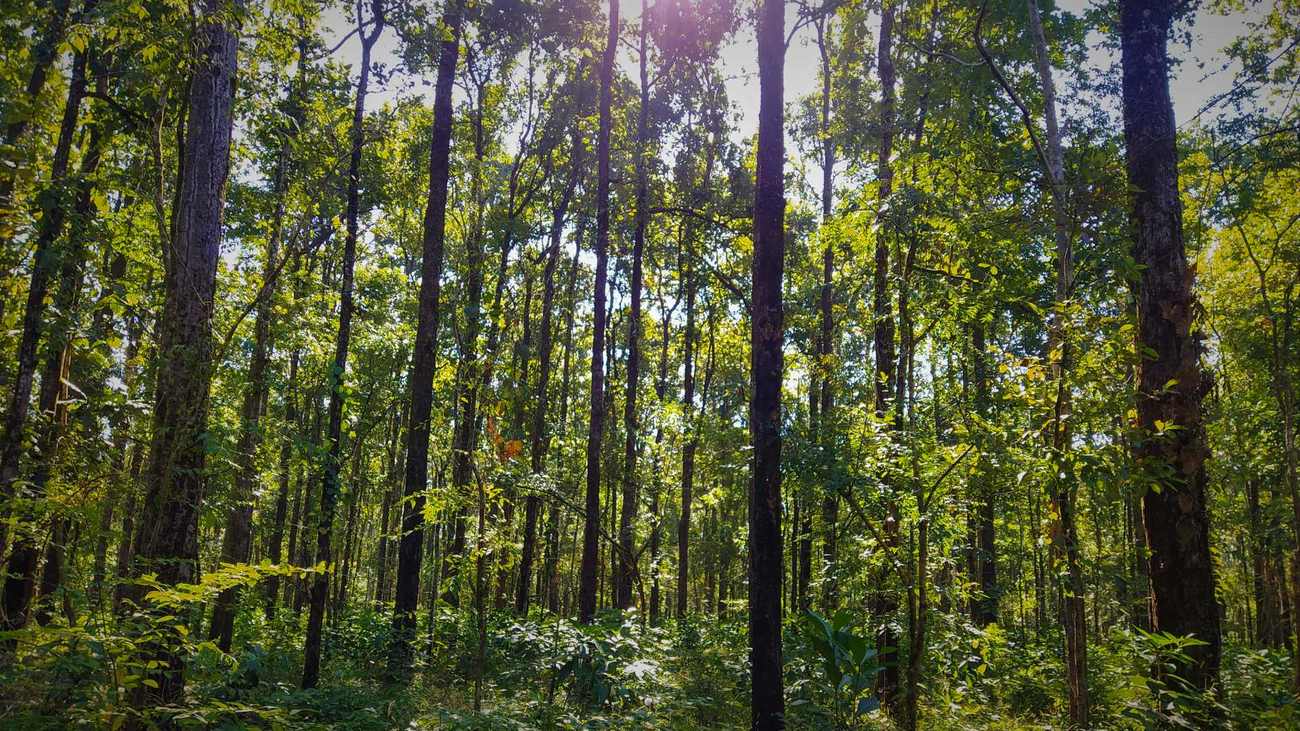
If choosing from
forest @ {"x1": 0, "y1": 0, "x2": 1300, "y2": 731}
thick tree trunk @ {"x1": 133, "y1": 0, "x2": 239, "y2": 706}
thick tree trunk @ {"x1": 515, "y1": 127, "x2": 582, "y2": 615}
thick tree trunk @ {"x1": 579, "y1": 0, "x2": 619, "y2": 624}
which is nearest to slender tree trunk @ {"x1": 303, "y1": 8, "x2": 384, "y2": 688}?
forest @ {"x1": 0, "y1": 0, "x2": 1300, "y2": 731}

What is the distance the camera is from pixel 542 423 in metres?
18.1

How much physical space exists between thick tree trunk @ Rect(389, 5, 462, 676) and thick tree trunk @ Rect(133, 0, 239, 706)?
16.7 feet

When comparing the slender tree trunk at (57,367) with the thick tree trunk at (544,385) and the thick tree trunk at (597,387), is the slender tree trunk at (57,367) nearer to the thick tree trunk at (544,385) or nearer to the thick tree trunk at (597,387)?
the thick tree trunk at (597,387)

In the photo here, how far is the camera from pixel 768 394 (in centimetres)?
664

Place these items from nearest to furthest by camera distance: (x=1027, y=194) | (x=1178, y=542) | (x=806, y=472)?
(x=1178, y=542) < (x=806, y=472) < (x=1027, y=194)

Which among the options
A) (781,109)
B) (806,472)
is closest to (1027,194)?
(781,109)

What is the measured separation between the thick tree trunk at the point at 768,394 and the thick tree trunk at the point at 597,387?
5.64m

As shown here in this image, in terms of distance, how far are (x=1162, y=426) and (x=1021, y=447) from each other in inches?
45.9

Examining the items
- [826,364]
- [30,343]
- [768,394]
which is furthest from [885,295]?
[30,343]

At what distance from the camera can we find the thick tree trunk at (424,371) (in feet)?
34.5

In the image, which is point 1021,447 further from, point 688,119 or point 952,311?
point 688,119

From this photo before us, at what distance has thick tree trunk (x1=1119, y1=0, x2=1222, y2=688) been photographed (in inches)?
208

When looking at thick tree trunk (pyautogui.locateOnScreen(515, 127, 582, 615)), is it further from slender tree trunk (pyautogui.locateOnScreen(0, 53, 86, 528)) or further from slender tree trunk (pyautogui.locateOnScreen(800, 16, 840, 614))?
slender tree trunk (pyautogui.locateOnScreen(0, 53, 86, 528))

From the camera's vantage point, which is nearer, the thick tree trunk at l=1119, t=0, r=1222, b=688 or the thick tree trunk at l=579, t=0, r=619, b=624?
the thick tree trunk at l=1119, t=0, r=1222, b=688
